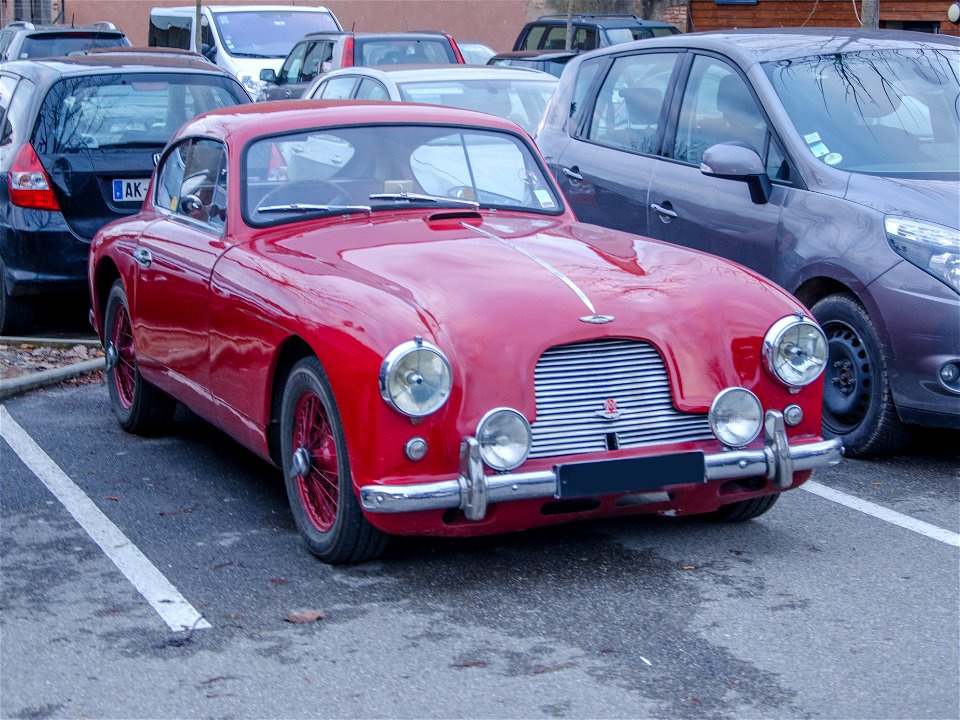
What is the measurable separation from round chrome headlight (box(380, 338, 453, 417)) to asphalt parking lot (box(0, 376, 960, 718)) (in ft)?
2.16

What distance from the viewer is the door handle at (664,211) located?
725cm

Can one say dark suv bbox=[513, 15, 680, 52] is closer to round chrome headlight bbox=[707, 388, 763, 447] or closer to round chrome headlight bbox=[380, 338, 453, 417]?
round chrome headlight bbox=[707, 388, 763, 447]

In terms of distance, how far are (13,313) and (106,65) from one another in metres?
1.70

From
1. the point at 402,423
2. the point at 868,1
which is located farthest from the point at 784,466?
the point at 868,1

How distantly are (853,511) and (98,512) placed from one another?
9.76 feet

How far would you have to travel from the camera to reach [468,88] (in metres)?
11.2

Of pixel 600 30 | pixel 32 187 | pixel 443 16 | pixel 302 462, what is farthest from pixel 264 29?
pixel 302 462

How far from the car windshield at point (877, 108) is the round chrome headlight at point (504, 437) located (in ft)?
9.46

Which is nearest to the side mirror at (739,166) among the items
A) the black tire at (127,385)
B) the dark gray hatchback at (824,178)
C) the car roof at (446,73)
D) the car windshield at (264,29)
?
the dark gray hatchback at (824,178)

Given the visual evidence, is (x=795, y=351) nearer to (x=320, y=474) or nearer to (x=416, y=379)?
(x=416, y=379)

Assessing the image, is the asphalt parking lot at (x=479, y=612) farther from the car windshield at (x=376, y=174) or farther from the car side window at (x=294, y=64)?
the car side window at (x=294, y=64)

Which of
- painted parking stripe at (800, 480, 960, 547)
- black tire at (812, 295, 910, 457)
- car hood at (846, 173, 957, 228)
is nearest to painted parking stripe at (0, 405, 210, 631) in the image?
painted parking stripe at (800, 480, 960, 547)

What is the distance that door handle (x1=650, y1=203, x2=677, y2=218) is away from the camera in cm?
725

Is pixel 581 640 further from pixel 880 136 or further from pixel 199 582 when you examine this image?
pixel 880 136
